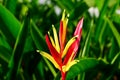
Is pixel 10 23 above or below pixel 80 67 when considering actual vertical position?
above

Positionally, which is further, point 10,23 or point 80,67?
point 10,23

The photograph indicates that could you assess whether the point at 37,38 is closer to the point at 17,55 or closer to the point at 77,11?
the point at 17,55

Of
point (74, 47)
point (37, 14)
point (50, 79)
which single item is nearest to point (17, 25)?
point (50, 79)

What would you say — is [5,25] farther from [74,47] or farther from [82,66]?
[74,47]

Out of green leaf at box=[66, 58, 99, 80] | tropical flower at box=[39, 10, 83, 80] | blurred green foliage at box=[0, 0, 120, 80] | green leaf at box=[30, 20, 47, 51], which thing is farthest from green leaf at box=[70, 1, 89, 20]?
tropical flower at box=[39, 10, 83, 80]

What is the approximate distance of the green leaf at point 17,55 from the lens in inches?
30.4

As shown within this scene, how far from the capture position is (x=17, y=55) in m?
0.78

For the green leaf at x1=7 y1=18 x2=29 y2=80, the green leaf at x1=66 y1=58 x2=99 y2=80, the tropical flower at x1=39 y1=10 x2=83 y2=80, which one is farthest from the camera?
the green leaf at x1=7 y1=18 x2=29 y2=80

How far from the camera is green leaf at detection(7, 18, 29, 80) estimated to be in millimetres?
773

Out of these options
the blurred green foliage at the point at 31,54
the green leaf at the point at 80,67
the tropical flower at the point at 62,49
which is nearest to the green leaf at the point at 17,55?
the blurred green foliage at the point at 31,54

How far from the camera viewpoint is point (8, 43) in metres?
0.90

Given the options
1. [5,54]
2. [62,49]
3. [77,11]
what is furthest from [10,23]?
[62,49]

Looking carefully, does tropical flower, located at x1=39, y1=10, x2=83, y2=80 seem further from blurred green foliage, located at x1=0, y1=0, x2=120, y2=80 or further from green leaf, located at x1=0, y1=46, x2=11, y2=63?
green leaf, located at x1=0, y1=46, x2=11, y2=63

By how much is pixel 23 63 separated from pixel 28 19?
0.13m
